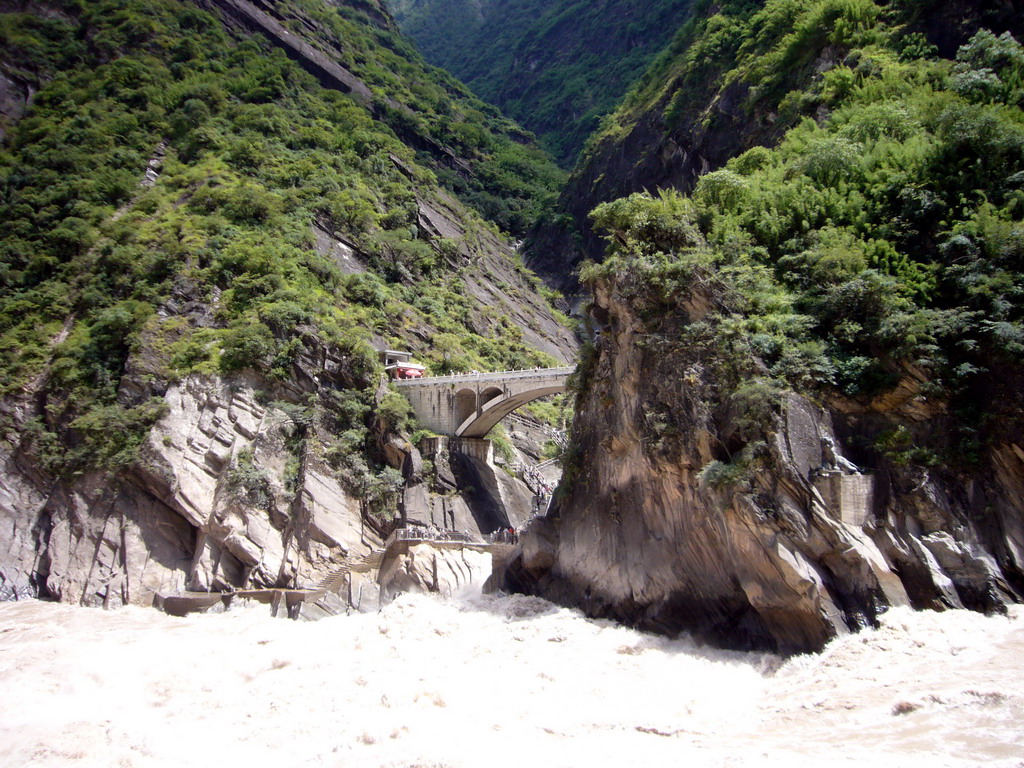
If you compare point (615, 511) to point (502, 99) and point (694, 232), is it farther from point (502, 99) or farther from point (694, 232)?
point (502, 99)

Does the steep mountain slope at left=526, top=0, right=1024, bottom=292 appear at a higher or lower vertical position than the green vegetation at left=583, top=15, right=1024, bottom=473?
higher

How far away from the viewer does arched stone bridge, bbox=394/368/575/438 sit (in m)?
44.3

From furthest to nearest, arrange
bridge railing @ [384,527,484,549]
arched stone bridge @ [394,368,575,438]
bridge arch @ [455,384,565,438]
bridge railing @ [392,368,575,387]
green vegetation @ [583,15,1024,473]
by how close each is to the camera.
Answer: arched stone bridge @ [394,368,575,438] → bridge arch @ [455,384,565,438] → bridge railing @ [392,368,575,387] → bridge railing @ [384,527,484,549] → green vegetation @ [583,15,1024,473]

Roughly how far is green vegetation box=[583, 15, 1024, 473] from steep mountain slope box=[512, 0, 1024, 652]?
8 cm

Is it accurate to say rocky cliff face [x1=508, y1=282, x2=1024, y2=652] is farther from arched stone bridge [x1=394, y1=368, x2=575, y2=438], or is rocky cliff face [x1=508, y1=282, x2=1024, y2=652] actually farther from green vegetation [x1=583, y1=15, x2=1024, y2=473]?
arched stone bridge [x1=394, y1=368, x2=575, y2=438]

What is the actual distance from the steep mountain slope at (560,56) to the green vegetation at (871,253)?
79322 millimetres

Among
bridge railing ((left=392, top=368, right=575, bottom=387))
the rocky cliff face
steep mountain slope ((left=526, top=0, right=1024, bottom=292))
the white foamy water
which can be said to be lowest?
the white foamy water

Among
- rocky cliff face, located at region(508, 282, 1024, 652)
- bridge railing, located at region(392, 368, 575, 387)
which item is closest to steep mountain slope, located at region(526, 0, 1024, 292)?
bridge railing, located at region(392, 368, 575, 387)

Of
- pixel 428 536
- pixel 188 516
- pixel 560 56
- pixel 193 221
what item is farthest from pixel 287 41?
pixel 428 536

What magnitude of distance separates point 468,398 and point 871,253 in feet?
85.8

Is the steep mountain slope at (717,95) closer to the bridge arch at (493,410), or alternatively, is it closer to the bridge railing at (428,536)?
the bridge arch at (493,410)

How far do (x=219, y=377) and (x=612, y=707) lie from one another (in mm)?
29829

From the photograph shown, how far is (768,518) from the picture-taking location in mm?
22766

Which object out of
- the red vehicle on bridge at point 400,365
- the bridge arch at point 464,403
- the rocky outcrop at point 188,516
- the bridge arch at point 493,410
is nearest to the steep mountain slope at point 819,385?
the bridge arch at point 493,410
